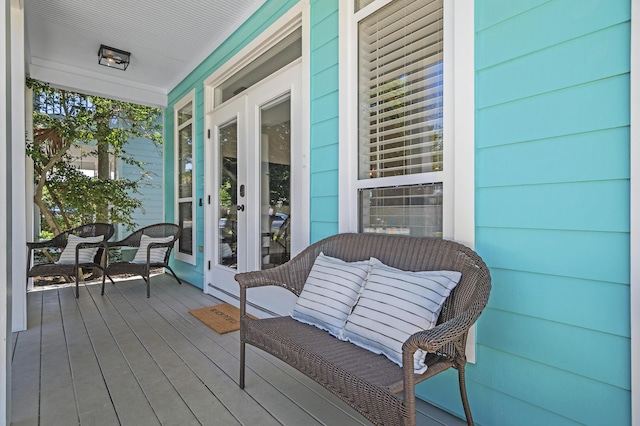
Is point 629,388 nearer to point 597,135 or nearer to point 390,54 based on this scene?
point 597,135

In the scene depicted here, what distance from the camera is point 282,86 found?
9.53 feet

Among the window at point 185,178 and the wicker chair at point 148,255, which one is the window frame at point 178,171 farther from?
the wicker chair at point 148,255

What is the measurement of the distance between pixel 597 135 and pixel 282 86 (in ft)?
7.31

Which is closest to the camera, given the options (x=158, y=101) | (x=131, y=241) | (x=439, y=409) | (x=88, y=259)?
(x=439, y=409)

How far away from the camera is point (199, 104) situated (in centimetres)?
432

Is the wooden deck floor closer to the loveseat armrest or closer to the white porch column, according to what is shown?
the white porch column

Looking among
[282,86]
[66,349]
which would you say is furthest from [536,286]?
[66,349]

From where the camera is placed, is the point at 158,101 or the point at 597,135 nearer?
the point at 597,135

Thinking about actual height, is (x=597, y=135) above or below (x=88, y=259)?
above

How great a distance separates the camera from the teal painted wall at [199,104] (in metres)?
3.11

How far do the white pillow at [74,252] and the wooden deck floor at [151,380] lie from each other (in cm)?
101

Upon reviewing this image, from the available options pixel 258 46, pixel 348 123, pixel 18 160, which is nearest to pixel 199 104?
pixel 258 46

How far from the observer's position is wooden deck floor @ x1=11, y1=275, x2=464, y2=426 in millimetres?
1652

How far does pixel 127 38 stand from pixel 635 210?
14.5ft
